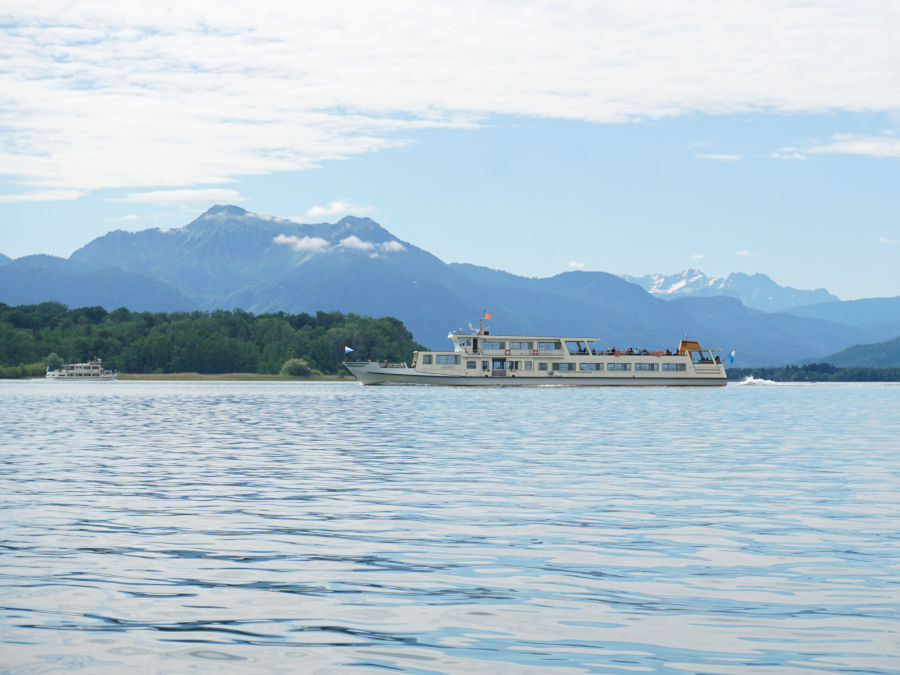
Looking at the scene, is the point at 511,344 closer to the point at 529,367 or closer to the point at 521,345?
the point at 521,345

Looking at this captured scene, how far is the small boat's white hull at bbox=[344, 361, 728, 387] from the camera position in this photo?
479 ft

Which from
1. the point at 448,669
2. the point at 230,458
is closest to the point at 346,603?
the point at 448,669

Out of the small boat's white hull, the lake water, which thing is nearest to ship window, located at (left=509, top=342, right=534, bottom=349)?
the small boat's white hull

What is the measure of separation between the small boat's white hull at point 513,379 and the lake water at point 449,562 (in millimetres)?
105191

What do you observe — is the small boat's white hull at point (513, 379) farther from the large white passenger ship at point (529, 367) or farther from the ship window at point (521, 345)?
the ship window at point (521, 345)

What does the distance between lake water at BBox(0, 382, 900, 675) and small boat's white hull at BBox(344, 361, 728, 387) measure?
345 ft

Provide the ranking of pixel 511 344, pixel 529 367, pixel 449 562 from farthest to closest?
pixel 511 344 < pixel 529 367 < pixel 449 562

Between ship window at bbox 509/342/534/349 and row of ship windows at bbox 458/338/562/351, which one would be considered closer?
row of ship windows at bbox 458/338/562/351

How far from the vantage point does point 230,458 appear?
38.4 metres

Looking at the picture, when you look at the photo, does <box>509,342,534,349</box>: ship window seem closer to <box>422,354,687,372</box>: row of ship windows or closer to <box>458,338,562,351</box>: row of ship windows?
<box>458,338,562,351</box>: row of ship windows

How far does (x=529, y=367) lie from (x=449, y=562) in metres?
131

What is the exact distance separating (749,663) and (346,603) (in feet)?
18.6

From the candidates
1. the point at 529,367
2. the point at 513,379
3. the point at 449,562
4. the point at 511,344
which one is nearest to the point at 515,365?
the point at 529,367

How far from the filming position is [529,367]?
148625mm
